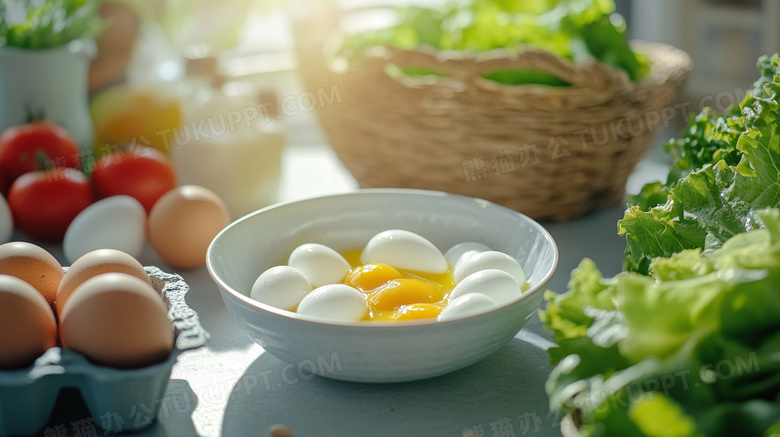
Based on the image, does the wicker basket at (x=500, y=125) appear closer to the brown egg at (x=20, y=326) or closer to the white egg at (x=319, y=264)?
the white egg at (x=319, y=264)

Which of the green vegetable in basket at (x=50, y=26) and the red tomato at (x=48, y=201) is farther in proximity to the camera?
the green vegetable in basket at (x=50, y=26)

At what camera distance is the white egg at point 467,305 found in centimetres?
68

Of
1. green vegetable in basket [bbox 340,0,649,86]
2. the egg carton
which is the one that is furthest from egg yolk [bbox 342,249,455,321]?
green vegetable in basket [bbox 340,0,649,86]

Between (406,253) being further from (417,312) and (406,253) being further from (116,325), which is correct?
(116,325)

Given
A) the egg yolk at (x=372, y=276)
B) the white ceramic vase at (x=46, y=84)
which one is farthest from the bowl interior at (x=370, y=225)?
the white ceramic vase at (x=46, y=84)

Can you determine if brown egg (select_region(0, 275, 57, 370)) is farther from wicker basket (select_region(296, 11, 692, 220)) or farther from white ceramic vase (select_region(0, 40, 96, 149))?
white ceramic vase (select_region(0, 40, 96, 149))

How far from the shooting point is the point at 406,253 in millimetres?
841

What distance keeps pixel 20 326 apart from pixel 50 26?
78 cm

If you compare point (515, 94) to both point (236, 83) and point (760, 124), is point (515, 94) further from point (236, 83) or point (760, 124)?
point (236, 83)

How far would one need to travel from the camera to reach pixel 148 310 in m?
0.61

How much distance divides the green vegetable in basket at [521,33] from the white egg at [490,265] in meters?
0.40

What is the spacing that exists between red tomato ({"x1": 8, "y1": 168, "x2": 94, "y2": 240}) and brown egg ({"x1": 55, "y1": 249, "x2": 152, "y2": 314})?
0.41 metres

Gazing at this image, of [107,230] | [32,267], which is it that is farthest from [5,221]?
[32,267]

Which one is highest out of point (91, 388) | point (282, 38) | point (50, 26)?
point (50, 26)
